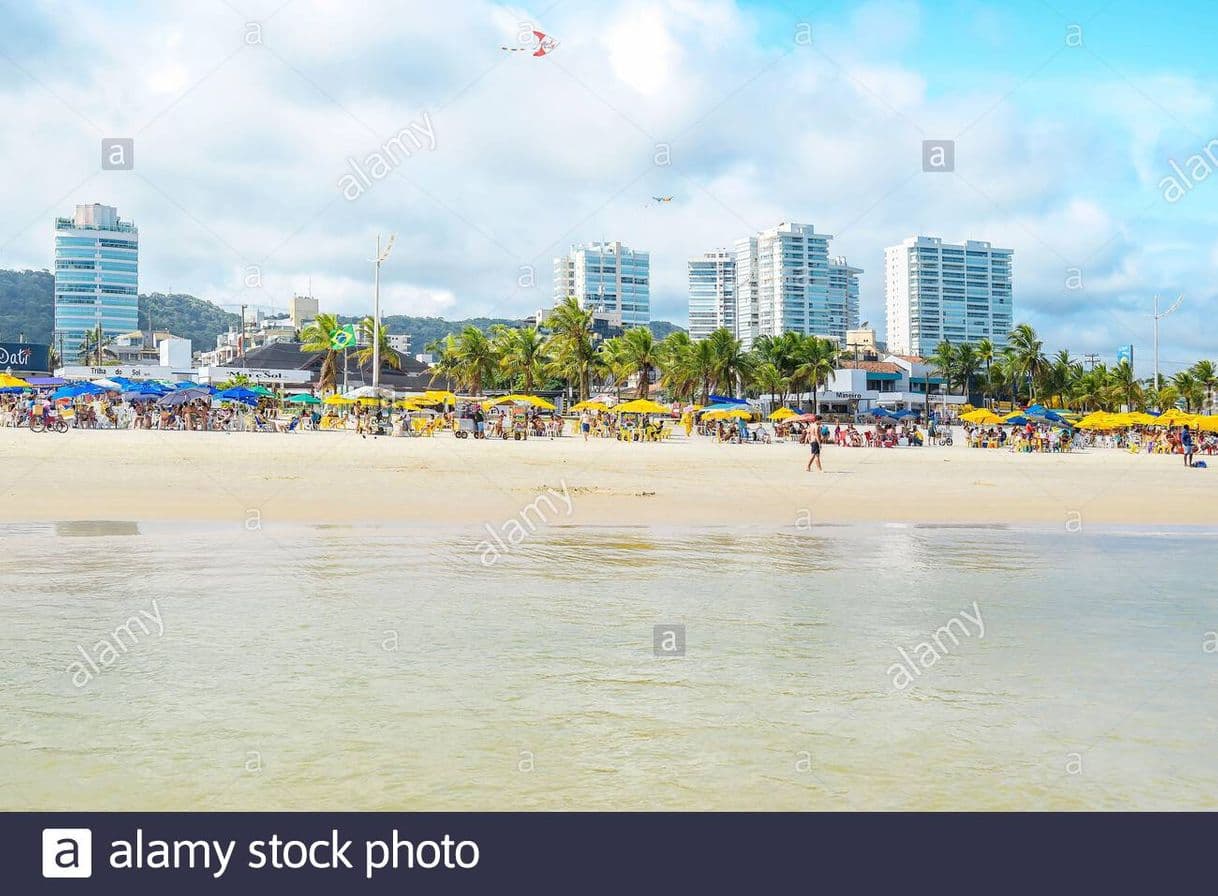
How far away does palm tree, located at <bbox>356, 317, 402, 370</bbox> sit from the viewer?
253 feet

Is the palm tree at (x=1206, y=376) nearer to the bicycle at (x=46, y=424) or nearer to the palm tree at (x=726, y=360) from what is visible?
the palm tree at (x=726, y=360)

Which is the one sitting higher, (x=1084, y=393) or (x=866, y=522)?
(x=1084, y=393)

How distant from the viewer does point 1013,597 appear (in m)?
10.9

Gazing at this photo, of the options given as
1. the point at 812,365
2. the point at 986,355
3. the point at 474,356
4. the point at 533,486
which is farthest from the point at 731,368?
the point at 533,486

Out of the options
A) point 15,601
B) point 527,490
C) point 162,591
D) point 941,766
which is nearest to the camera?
point 941,766

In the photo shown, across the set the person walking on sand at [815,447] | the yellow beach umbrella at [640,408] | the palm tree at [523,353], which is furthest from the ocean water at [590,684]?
the palm tree at [523,353]

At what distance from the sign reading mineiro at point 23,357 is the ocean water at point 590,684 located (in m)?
85.2

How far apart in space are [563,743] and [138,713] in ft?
8.76

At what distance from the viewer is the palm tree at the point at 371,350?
253 ft
